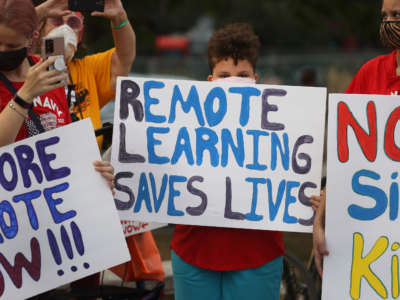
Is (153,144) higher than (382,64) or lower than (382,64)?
lower

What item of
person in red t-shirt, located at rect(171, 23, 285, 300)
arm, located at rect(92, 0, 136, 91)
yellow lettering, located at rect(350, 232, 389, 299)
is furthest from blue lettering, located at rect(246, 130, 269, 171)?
arm, located at rect(92, 0, 136, 91)

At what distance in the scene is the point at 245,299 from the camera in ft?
8.67

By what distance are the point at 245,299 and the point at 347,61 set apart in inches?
629

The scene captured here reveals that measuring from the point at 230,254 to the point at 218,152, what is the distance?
44 cm

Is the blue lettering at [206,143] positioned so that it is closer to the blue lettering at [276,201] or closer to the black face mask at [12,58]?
the blue lettering at [276,201]

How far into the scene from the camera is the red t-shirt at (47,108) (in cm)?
239

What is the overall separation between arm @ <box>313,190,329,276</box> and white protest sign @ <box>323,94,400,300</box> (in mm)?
32

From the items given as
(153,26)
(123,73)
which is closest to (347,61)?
(153,26)

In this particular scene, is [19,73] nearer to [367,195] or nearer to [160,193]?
[160,193]

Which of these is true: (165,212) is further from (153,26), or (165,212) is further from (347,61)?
(347,61)

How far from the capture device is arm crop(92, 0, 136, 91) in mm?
2887

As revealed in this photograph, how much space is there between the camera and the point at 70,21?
125 inches

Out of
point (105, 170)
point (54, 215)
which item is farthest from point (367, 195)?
point (54, 215)

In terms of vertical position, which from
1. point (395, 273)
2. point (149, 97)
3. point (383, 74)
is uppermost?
point (383, 74)
